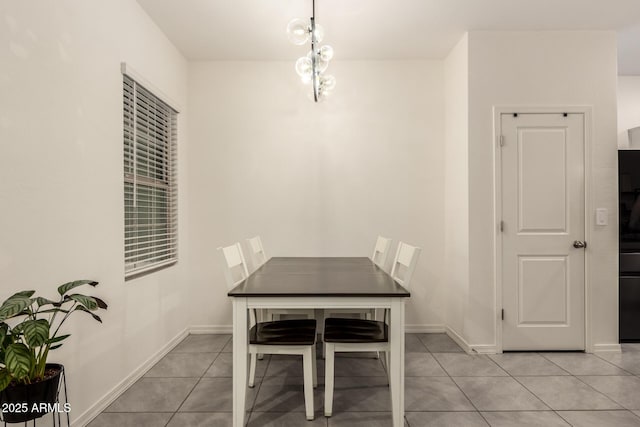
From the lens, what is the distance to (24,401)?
4.64ft

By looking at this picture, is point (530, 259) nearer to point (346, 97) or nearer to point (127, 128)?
point (346, 97)

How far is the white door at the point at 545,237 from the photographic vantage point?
3.34 metres

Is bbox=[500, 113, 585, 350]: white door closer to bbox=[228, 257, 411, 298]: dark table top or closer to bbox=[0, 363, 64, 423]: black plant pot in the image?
bbox=[228, 257, 411, 298]: dark table top

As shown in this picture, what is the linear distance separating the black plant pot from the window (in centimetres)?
134

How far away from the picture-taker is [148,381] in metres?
2.77

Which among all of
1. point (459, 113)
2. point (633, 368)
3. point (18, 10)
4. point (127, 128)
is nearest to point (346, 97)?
point (459, 113)

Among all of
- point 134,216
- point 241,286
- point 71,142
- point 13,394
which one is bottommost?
point 13,394

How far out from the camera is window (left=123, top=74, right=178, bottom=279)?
2.85 metres

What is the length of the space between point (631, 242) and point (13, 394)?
4515 mm

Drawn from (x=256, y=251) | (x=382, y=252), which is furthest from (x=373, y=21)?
(x=256, y=251)

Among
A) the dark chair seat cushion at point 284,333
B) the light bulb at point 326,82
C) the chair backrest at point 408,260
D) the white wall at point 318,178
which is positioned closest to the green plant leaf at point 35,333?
the dark chair seat cushion at point 284,333

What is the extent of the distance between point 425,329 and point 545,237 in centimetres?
146

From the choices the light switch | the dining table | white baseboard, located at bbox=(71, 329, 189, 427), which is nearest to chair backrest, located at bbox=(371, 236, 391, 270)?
the dining table

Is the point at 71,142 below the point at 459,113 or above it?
below
